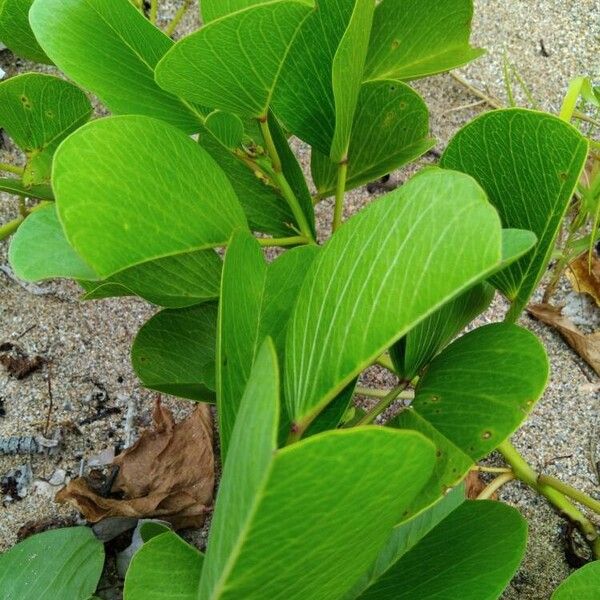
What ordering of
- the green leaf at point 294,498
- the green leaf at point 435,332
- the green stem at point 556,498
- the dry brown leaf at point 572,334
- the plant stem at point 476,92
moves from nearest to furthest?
the green leaf at point 294,498 < the green leaf at point 435,332 < the green stem at point 556,498 < the dry brown leaf at point 572,334 < the plant stem at point 476,92

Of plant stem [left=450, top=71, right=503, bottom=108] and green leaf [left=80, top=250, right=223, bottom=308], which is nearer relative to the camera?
green leaf [left=80, top=250, right=223, bottom=308]

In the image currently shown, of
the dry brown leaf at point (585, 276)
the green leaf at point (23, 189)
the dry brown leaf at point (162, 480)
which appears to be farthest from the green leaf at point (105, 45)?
the dry brown leaf at point (585, 276)

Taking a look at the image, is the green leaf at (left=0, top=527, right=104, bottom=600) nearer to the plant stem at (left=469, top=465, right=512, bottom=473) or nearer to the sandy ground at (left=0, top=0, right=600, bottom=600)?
the sandy ground at (left=0, top=0, right=600, bottom=600)

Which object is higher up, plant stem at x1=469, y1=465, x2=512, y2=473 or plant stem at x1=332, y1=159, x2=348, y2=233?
plant stem at x1=332, y1=159, x2=348, y2=233

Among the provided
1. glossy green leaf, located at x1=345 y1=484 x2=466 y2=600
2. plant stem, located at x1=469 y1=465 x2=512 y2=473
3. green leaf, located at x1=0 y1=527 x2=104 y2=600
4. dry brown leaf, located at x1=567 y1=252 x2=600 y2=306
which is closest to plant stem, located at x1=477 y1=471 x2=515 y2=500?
plant stem, located at x1=469 y1=465 x2=512 y2=473

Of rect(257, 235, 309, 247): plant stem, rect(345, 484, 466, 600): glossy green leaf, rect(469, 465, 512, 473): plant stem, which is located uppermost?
rect(257, 235, 309, 247): plant stem

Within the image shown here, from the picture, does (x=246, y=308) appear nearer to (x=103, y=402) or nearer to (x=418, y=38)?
(x=418, y=38)

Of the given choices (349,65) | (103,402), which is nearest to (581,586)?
(349,65)

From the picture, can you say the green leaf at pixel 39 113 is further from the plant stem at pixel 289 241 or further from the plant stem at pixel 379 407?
the plant stem at pixel 379 407
